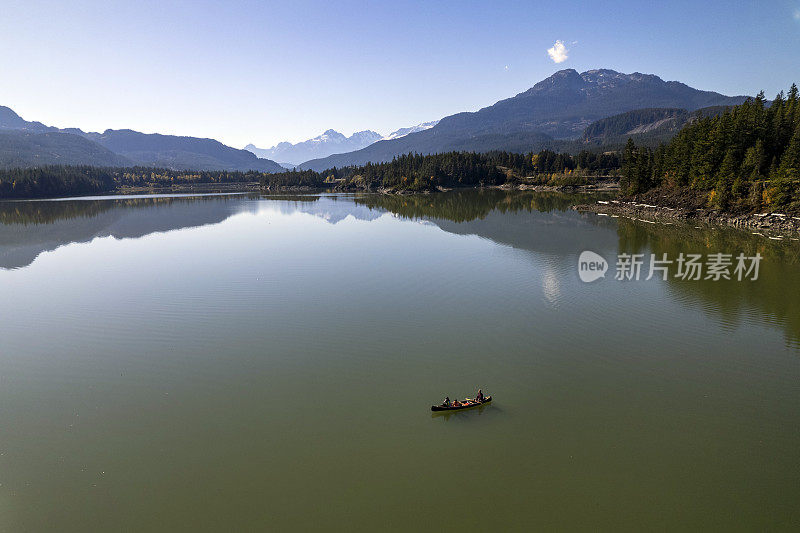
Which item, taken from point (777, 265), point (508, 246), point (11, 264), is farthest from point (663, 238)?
point (11, 264)

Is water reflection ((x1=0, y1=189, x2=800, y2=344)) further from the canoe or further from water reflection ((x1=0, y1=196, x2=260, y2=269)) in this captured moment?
the canoe

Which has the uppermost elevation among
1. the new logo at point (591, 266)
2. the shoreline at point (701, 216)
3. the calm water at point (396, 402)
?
the shoreline at point (701, 216)

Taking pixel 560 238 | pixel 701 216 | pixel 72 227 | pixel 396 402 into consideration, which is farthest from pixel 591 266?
pixel 72 227

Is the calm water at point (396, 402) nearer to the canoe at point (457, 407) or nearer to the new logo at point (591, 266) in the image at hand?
the canoe at point (457, 407)

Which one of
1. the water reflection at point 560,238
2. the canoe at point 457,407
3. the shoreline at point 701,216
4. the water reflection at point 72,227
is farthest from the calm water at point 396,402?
the shoreline at point 701,216

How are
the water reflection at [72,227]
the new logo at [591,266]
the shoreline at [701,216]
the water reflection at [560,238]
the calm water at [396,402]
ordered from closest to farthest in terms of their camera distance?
1. the calm water at [396,402]
2. the water reflection at [560,238]
3. the new logo at [591,266]
4. the water reflection at [72,227]
5. the shoreline at [701,216]

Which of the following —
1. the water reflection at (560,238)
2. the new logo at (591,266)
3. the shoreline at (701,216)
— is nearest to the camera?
the water reflection at (560,238)

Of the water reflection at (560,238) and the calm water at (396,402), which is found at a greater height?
the water reflection at (560,238)

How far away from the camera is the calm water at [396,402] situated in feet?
41.5

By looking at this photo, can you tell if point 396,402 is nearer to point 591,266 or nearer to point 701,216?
point 591,266

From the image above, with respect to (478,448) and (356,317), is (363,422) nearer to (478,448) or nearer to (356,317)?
(478,448)

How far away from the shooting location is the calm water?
12.6 metres

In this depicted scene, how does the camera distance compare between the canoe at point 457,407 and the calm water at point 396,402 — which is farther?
the canoe at point 457,407

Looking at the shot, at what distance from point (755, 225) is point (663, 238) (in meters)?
21.8
